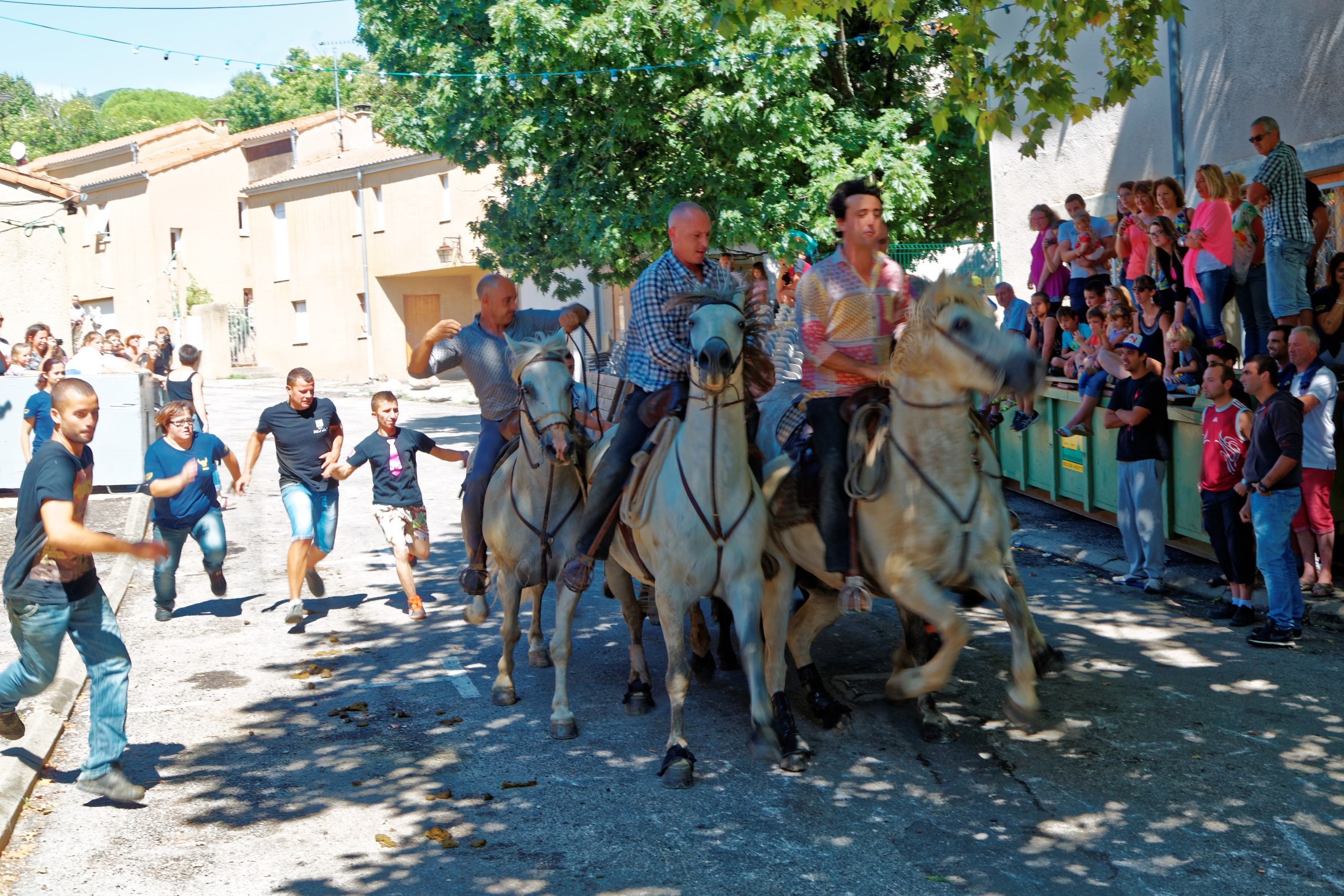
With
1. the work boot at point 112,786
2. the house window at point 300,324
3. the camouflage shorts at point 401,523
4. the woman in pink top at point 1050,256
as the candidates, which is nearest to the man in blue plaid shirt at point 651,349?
the work boot at point 112,786

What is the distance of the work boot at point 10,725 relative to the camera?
21.7ft

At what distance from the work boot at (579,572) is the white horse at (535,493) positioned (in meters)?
0.54

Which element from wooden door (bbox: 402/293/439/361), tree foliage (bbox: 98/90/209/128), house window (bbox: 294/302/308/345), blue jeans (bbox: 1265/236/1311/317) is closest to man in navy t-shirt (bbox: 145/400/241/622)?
blue jeans (bbox: 1265/236/1311/317)

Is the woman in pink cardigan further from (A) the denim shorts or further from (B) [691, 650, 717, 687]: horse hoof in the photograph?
(A) the denim shorts

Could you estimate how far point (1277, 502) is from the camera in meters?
8.56

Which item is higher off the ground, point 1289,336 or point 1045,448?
point 1289,336

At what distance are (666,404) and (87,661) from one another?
3.34m

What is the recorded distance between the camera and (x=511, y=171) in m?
21.4

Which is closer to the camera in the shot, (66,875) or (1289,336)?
(66,875)

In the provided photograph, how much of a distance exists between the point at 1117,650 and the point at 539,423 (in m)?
4.29

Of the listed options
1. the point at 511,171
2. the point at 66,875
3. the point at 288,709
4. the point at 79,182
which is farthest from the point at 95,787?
the point at 79,182

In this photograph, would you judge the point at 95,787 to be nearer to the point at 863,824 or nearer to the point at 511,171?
the point at 863,824

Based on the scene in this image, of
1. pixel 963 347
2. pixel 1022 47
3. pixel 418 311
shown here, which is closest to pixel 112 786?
pixel 963 347

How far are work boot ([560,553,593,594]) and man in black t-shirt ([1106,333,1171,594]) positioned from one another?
537cm
